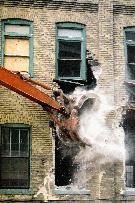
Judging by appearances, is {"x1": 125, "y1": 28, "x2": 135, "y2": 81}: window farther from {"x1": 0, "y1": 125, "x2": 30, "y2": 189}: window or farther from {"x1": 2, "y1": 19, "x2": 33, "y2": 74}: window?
{"x1": 0, "y1": 125, "x2": 30, "y2": 189}: window

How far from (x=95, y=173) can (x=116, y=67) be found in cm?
387

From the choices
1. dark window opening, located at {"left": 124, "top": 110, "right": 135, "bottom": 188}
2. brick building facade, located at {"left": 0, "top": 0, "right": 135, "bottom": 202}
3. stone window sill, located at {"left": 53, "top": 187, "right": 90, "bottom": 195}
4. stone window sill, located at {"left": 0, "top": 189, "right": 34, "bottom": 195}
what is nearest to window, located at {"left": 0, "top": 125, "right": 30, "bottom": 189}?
brick building facade, located at {"left": 0, "top": 0, "right": 135, "bottom": 202}

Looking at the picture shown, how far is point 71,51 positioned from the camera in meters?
15.1

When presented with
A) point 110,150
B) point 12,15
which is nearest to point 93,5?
point 12,15

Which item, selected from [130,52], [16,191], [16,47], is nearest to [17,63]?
[16,47]

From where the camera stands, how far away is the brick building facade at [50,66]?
14070mm

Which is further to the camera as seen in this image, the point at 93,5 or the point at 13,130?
the point at 93,5

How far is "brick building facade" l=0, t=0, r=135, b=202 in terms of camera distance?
1407cm

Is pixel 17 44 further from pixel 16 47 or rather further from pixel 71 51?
pixel 71 51

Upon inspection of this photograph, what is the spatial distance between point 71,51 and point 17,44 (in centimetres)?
195

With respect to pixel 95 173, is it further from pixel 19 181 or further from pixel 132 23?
pixel 132 23

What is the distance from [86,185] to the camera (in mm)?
14219

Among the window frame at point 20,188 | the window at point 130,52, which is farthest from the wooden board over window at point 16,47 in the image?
the window at point 130,52

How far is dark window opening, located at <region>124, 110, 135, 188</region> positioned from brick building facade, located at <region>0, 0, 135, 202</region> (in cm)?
4
